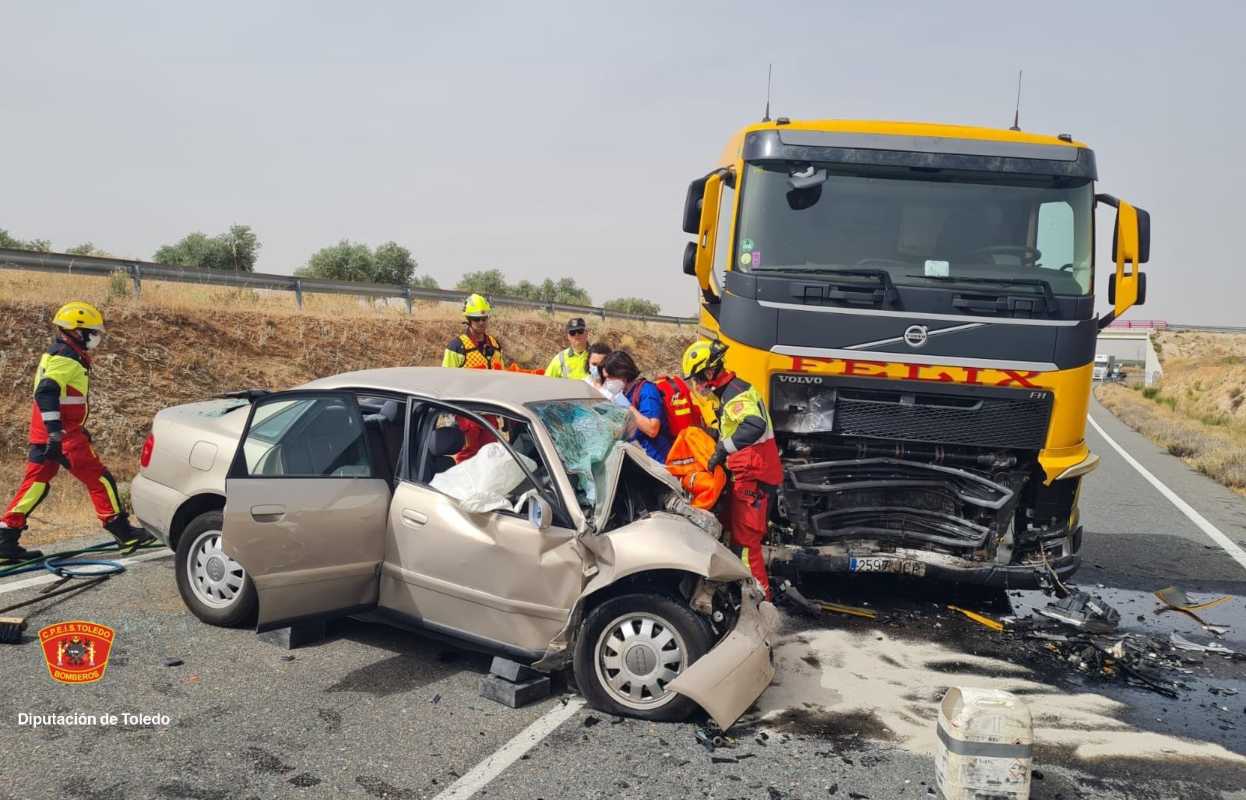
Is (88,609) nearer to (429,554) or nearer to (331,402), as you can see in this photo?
(331,402)

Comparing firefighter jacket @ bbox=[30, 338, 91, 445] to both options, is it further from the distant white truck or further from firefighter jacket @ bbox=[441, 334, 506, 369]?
the distant white truck

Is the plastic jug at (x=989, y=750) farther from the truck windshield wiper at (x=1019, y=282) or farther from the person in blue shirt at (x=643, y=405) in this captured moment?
the truck windshield wiper at (x=1019, y=282)

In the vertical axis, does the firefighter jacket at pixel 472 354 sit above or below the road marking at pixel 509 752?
above

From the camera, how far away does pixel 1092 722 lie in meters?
4.54

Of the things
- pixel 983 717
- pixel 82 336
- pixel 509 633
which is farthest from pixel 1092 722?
pixel 82 336

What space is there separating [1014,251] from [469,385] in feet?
12.2

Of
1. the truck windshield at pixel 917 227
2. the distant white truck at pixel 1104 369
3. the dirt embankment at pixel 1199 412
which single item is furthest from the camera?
the distant white truck at pixel 1104 369

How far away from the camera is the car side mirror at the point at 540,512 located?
426cm

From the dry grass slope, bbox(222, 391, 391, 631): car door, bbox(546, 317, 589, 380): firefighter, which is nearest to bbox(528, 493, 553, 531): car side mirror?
bbox(222, 391, 391, 631): car door

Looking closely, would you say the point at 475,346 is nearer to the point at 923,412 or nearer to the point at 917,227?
the point at 917,227

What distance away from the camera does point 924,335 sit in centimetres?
596

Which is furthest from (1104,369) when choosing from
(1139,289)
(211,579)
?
(211,579)

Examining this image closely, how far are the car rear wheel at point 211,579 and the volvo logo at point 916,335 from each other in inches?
164

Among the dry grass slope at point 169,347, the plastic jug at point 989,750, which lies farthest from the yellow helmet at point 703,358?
the dry grass slope at point 169,347
